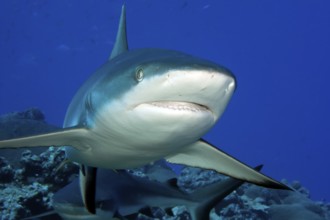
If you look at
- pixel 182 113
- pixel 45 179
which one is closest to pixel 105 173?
pixel 45 179

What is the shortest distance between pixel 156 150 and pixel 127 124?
602 mm

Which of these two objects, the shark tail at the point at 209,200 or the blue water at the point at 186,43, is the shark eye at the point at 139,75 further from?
the blue water at the point at 186,43

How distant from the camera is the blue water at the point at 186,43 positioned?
212 feet

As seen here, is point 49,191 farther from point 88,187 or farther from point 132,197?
point 88,187

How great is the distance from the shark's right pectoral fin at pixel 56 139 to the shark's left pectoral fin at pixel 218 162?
1.15m

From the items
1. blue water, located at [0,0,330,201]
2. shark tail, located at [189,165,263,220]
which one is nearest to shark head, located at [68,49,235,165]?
shark tail, located at [189,165,263,220]

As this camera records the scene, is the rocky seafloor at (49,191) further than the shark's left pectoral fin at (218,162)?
Yes

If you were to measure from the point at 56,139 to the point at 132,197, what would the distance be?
6.86ft

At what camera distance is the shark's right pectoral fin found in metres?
2.82

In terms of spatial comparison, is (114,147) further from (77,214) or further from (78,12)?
(78,12)

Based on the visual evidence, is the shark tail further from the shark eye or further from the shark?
the shark eye

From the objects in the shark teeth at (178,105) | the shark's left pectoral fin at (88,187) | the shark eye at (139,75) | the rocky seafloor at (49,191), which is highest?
the shark eye at (139,75)

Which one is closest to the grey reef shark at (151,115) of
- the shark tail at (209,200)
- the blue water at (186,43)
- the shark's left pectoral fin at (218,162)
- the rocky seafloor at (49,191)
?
the shark's left pectoral fin at (218,162)

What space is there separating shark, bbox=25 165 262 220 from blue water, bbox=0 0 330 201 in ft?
167
